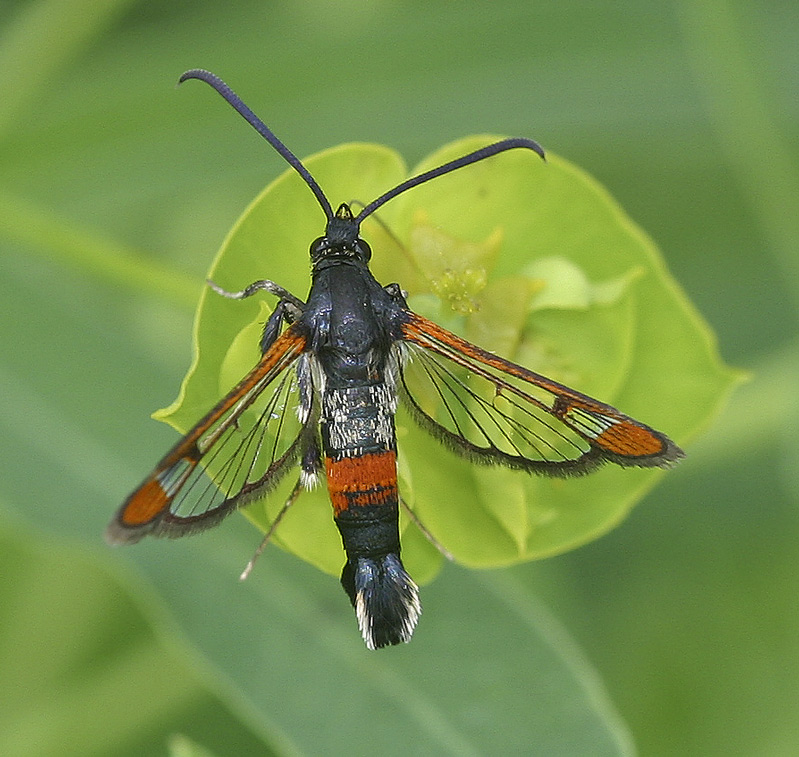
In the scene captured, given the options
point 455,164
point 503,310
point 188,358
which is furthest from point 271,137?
point 188,358

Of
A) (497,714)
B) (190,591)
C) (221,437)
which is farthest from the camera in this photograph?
(190,591)

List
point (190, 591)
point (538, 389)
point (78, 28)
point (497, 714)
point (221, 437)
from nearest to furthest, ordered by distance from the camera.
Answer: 1. point (221, 437)
2. point (538, 389)
3. point (497, 714)
4. point (190, 591)
5. point (78, 28)

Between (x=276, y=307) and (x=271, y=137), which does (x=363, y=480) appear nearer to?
(x=276, y=307)

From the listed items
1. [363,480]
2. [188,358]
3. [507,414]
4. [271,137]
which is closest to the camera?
[363,480]

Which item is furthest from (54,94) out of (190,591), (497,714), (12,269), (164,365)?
(497,714)

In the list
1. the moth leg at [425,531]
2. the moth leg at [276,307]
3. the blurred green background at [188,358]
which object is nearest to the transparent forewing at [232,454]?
the moth leg at [276,307]

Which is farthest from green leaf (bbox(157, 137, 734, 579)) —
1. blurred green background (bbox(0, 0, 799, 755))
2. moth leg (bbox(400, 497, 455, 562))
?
blurred green background (bbox(0, 0, 799, 755))

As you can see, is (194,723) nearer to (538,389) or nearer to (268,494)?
(268,494)
